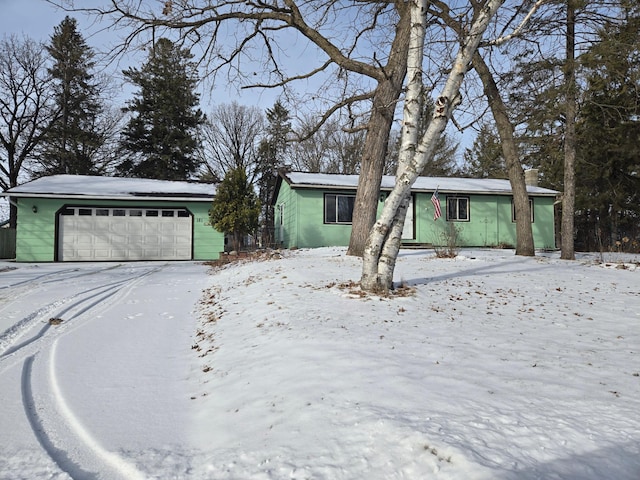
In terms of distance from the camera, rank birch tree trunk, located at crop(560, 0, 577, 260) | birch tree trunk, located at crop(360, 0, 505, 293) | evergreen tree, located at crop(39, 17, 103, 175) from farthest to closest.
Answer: evergreen tree, located at crop(39, 17, 103, 175)
birch tree trunk, located at crop(560, 0, 577, 260)
birch tree trunk, located at crop(360, 0, 505, 293)

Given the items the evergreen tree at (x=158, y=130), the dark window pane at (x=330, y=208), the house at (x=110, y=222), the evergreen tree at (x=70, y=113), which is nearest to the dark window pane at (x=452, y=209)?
the dark window pane at (x=330, y=208)

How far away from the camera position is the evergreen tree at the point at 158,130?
2775 centimetres

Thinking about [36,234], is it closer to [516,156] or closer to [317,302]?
[317,302]

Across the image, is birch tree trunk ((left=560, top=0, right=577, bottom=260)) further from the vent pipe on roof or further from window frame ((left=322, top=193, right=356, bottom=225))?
the vent pipe on roof

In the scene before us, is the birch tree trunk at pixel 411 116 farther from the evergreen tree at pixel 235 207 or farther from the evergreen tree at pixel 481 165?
the evergreen tree at pixel 481 165

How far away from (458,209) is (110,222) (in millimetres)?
14681

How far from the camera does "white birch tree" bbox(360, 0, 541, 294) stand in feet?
17.2

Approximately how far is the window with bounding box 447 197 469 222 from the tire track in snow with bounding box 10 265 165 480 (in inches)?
613

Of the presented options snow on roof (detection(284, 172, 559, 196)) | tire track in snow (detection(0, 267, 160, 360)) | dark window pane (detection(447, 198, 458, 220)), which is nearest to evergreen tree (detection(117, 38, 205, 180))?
snow on roof (detection(284, 172, 559, 196))

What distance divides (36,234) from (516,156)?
17.3 metres

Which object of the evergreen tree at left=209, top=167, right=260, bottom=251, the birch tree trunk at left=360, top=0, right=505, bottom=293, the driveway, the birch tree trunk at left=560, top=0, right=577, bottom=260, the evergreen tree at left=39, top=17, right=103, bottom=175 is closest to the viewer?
the driveway

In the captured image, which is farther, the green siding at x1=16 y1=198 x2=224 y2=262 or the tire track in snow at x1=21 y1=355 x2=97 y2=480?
the green siding at x1=16 y1=198 x2=224 y2=262

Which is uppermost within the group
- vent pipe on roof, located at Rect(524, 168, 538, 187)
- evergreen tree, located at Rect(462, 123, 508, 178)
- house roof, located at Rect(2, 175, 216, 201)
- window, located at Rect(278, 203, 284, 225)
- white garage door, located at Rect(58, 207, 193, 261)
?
evergreen tree, located at Rect(462, 123, 508, 178)

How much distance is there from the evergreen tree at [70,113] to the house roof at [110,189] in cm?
829
